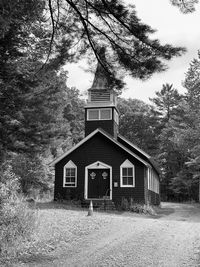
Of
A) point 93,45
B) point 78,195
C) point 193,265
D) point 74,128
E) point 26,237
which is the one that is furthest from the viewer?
point 74,128

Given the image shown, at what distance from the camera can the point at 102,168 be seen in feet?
72.3

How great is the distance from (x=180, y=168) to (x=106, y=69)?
41.0 m

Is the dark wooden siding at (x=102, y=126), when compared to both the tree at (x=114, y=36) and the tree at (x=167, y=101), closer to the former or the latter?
the tree at (x=114, y=36)

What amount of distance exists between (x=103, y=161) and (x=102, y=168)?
440 mm

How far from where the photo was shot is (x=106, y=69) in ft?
21.3

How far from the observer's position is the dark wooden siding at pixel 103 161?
21.3 m

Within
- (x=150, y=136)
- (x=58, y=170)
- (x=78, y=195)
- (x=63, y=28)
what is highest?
(x=150, y=136)

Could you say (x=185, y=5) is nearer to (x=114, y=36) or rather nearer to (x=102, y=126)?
(x=114, y=36)

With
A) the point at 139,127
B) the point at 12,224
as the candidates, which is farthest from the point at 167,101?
the point at 12,224

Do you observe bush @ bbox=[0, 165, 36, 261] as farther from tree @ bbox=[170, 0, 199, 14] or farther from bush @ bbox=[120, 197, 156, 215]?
bush @ bbox=[120, 197, 156, 215]

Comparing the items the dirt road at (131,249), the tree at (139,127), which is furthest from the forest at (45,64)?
the tree at (139,127)

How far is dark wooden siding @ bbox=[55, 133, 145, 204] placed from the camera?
70.0 ft

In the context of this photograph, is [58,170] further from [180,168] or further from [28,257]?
[180,168]

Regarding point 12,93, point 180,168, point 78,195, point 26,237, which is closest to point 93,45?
point 26,237
